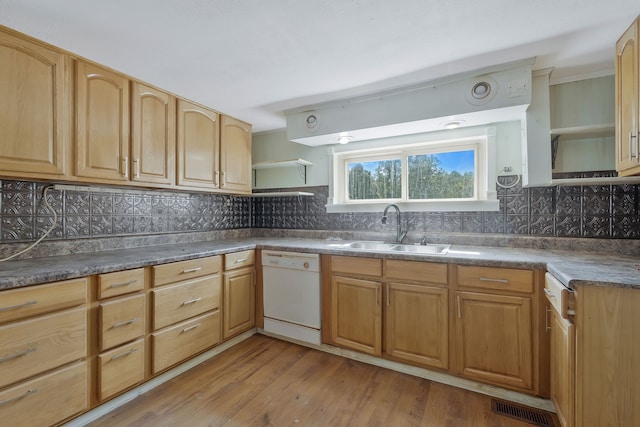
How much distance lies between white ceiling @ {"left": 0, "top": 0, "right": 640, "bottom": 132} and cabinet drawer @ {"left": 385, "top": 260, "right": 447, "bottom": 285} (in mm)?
1288

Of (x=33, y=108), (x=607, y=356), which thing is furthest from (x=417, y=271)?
(x=33, y=108)

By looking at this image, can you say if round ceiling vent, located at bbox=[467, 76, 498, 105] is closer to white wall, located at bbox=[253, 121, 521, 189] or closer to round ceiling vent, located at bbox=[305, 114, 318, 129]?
white wall, located at bbox=[253, 121, 521, 189]

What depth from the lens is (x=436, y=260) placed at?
190 centimetres

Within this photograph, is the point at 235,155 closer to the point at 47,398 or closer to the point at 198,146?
the point at 198,146

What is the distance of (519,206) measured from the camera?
2.23 meters

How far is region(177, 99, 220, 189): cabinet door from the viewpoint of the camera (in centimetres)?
237

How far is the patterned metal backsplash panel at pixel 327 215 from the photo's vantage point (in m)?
1.82

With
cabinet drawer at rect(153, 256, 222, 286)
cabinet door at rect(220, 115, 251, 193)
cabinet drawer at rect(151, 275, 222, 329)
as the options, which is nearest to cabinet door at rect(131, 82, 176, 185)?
cabinet door at rect(220, 115, 251, 193)

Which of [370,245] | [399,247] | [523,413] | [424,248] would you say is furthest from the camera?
[370,245]

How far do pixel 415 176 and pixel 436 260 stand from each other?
105 centimetres

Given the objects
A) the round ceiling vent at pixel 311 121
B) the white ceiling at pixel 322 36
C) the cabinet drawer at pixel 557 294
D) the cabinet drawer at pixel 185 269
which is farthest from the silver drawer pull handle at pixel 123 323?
the cabinet drawer at pixel 557 294

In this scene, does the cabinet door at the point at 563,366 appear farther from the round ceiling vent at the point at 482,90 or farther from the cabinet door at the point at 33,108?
the cabinet door at the point at 33,108

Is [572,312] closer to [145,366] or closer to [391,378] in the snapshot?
[391,378]

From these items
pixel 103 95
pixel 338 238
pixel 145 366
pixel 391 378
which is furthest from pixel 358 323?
pixel 103 95
